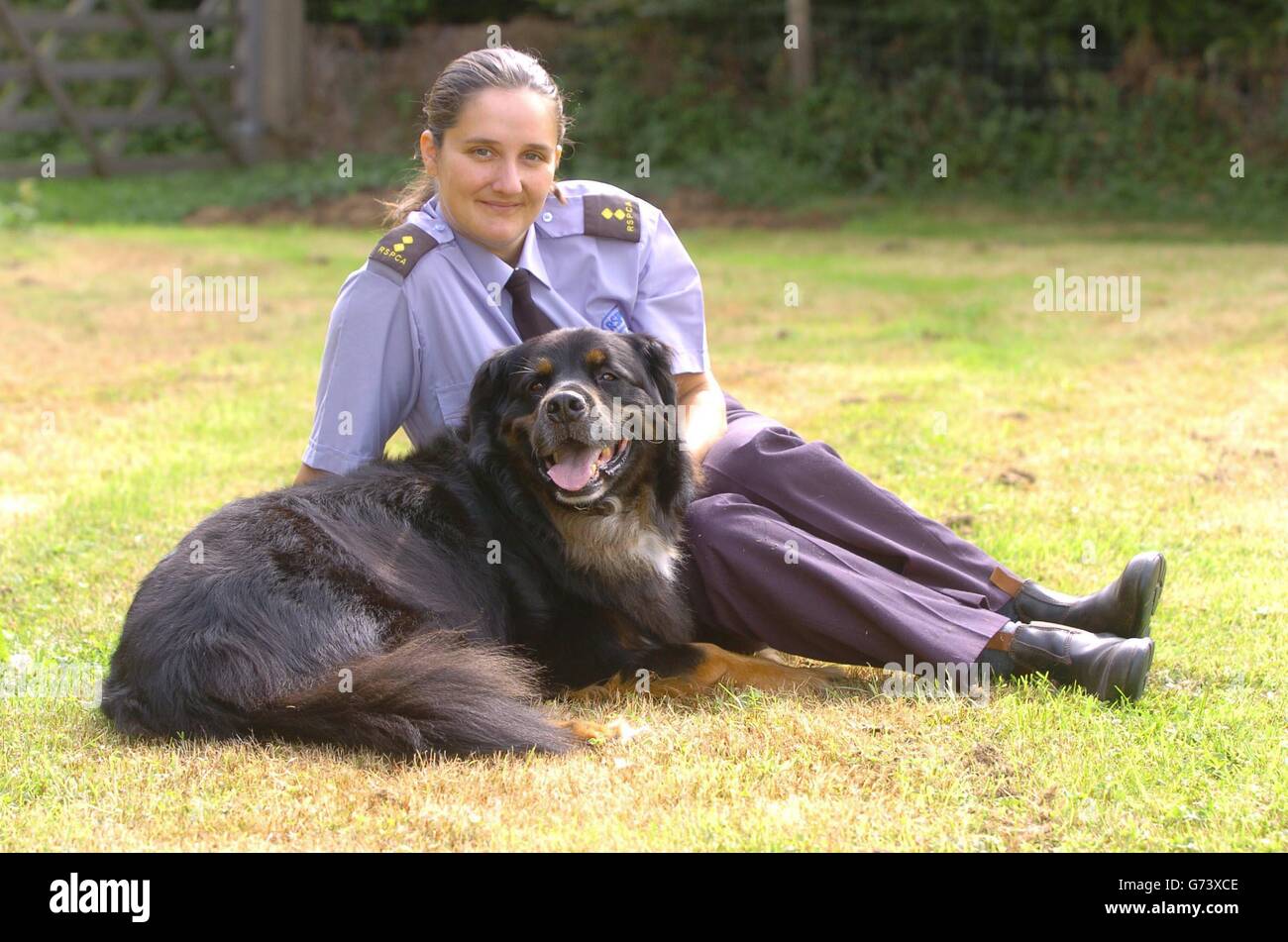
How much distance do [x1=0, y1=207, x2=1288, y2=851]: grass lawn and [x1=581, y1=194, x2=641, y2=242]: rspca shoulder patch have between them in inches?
58.3

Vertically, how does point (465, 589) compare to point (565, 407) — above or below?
below

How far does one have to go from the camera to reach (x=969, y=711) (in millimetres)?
3621

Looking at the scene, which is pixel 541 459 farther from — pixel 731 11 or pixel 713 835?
pixel 731 11

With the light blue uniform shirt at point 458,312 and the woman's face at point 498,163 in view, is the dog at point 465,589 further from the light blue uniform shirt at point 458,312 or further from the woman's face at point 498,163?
the woman's face at point 498,163

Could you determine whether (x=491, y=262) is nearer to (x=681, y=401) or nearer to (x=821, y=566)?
(x=681, y=401)

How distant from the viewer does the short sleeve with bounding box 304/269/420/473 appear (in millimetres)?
4117

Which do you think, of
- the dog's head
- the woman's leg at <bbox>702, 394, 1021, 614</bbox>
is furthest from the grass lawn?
the dog's head

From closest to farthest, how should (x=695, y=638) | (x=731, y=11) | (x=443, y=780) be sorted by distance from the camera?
1. (x=443, y=780)
2. (x=695, y=638)
3. (x=731, y=11)

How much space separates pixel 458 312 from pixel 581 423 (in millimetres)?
719

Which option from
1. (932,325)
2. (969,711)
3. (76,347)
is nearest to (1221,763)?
(969,711)

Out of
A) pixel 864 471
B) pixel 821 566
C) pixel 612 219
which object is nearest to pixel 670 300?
pixel 612 219

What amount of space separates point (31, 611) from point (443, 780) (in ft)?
7.01

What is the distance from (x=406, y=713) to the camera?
11.0 ft

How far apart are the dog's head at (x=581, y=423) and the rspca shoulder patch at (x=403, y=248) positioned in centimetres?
50
